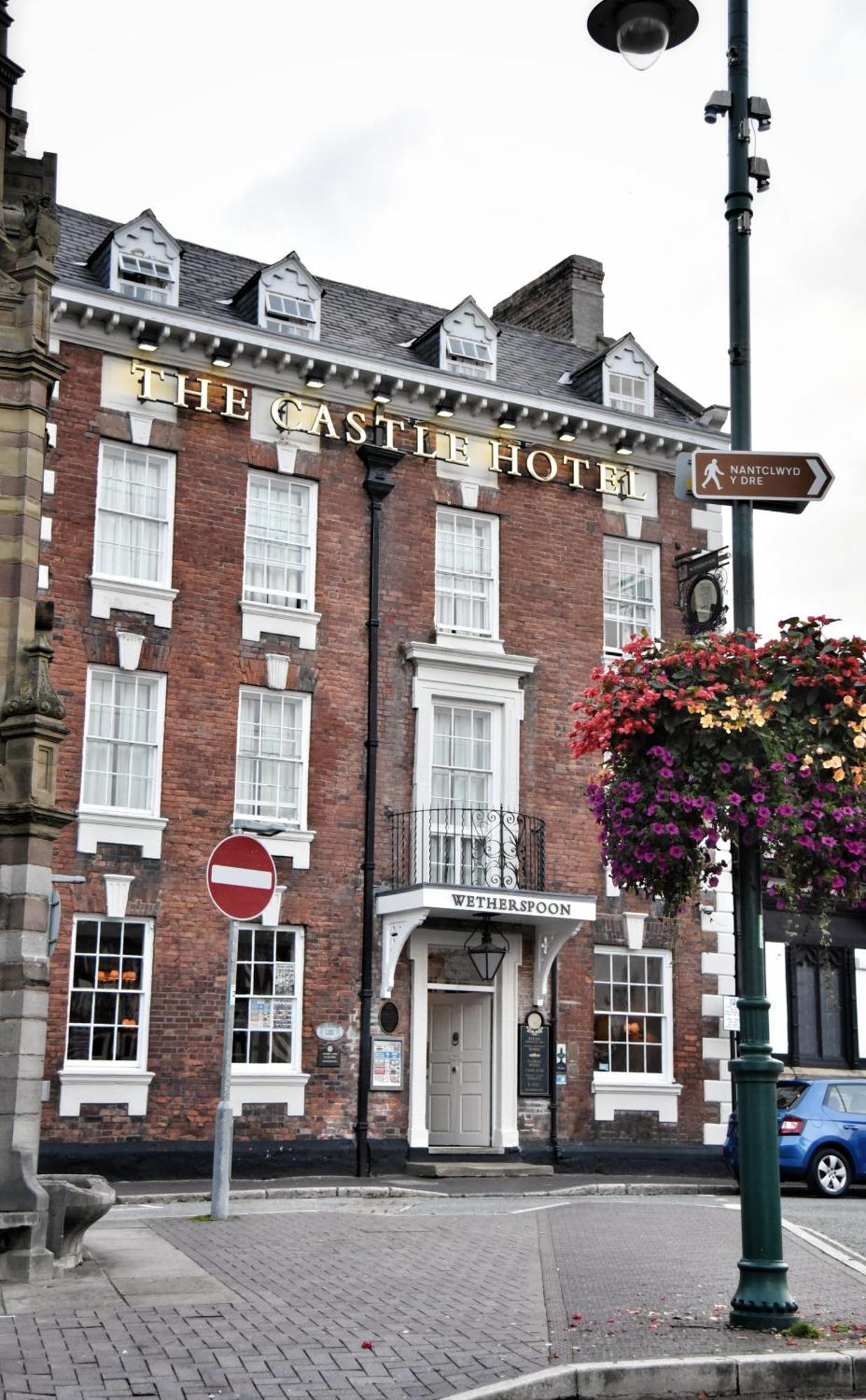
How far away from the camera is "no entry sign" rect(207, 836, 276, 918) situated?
13.2 m

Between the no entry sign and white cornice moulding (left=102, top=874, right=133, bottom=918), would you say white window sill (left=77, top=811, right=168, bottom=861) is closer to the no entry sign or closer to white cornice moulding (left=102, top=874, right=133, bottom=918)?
white cornice moulding (left=102, top=874, right=133, bottom=918)

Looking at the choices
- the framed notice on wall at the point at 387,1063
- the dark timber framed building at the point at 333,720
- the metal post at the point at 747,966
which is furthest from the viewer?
the framed notice on wall at the point at 387,1063

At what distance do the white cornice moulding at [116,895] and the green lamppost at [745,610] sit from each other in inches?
483

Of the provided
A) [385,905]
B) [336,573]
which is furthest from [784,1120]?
[336,573]

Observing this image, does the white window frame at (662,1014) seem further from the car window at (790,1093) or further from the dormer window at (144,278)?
the dormer window at (144,278)

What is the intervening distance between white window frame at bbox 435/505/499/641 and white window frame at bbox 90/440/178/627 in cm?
407

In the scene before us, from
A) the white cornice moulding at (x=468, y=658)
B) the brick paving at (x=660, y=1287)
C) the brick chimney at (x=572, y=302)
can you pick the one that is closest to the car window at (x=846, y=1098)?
the brick paving at (x=660, y=1287)

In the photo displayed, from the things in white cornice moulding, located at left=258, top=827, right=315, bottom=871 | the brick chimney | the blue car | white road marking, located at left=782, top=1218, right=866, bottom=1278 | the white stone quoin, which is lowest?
white road marking, located at left=782, top=1218, right=866, bottom=1278

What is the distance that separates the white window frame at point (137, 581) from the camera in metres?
21.0

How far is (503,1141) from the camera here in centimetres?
2248

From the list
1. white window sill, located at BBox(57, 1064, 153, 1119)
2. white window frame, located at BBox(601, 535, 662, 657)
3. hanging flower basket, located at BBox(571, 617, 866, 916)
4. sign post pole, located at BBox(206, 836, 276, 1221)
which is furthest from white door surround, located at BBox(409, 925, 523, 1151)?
hanging flower basket, located at BBox(571, 617, 866, 916)

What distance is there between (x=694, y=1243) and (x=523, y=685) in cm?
1226

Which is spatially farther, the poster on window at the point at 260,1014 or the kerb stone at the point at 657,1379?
the poster on window at the point at 260,1014

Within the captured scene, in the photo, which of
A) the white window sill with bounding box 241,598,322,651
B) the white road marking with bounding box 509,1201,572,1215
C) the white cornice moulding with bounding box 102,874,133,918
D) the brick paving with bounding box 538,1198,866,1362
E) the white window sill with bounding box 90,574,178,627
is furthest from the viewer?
the white window sill with bounding box 241,598,322,651
